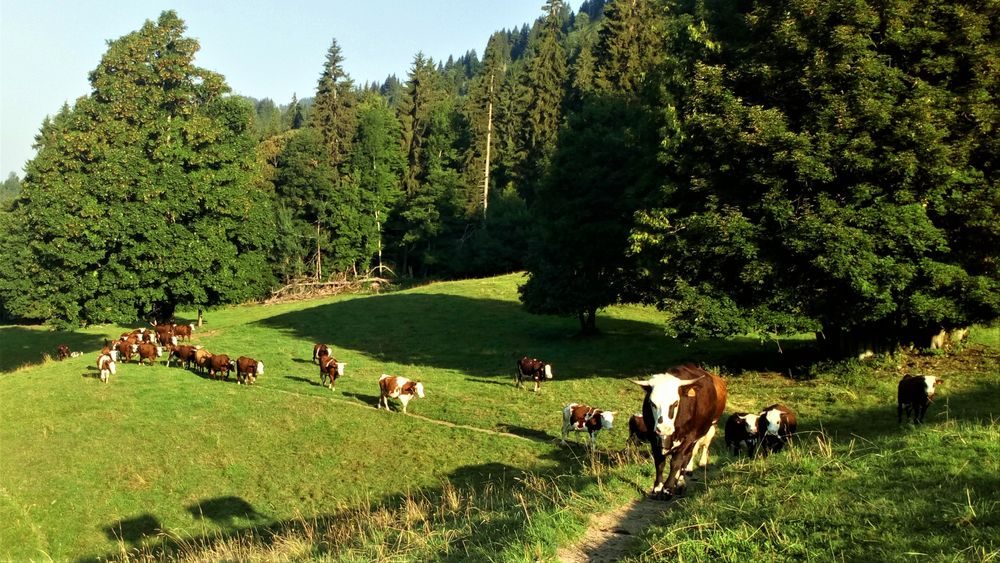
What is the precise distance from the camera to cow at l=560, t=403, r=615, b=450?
1770cm

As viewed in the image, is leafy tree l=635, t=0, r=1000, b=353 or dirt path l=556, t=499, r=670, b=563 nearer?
dirt path l=556, t=499, r=670, b=563

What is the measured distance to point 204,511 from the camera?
16000 millimetres

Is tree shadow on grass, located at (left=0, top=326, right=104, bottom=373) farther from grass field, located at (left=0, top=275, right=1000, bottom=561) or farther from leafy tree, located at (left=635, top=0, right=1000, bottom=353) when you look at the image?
leafy tree, located at (left=635, top=0, right=1000, bottom=353)

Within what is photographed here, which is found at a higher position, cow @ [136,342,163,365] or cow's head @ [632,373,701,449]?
cow's head @ [632,373,701,449]

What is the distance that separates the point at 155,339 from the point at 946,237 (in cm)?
3611

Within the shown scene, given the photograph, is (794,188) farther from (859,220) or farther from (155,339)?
(155,339)

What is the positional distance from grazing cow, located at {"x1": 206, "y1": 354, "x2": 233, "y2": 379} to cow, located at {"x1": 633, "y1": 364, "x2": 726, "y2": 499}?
24.3 m

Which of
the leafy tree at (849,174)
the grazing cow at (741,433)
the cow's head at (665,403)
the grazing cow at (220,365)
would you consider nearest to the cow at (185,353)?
the grazing cow at (220,365)

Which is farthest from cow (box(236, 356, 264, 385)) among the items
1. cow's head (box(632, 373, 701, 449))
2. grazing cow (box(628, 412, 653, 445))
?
cow's head (box(632, 373, 701, 449))

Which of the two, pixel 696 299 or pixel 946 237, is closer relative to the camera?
pixel 946 237

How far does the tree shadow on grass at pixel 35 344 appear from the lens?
135 feet

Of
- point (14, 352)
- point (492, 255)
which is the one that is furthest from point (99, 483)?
point (492, 255)

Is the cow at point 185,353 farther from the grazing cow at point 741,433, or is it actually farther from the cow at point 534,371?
the grazing cow at point 741,433

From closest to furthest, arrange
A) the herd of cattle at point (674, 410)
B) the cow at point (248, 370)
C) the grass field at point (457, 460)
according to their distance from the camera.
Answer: the grass field at point (457, 460)
the herd of cattle at point (674, 410)
the cow at point (248, 370)
